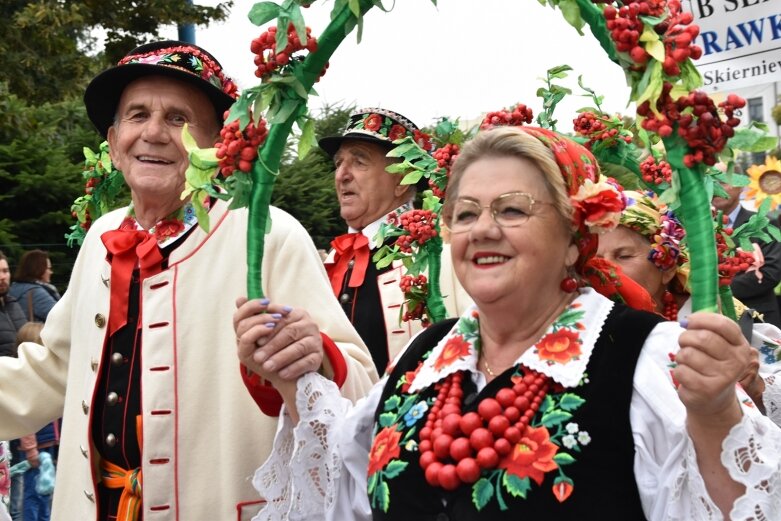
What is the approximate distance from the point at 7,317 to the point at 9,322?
0.05 m

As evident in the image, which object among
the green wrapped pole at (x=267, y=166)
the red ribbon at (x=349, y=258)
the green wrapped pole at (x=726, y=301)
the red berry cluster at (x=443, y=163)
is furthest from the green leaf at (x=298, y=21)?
the red ribbon at (x=349, y=258)

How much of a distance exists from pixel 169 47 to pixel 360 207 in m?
2.54

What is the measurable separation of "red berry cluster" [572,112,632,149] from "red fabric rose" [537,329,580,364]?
1.65 m

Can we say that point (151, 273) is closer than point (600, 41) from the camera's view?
No

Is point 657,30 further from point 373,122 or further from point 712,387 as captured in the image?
point 373,122

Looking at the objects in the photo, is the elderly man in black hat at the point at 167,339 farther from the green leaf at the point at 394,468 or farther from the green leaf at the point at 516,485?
the green leaf at the point at 516,485

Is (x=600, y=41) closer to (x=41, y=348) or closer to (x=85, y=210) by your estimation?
(x=41, y=348)

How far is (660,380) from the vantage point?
2275 mm

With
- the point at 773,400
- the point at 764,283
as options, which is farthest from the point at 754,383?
the point at 764,283

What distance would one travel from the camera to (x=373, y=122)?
5.93 meters

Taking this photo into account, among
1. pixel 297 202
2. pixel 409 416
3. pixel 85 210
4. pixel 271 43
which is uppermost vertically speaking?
pixel 297 202

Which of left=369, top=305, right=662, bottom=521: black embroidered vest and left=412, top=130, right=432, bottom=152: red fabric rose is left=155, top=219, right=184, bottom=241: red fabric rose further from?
left=412, top=130, right=432, bottom=152: red fabric rose

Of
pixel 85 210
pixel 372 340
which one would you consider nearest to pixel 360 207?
pixel 372 340

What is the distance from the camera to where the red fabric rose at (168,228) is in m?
3.29
